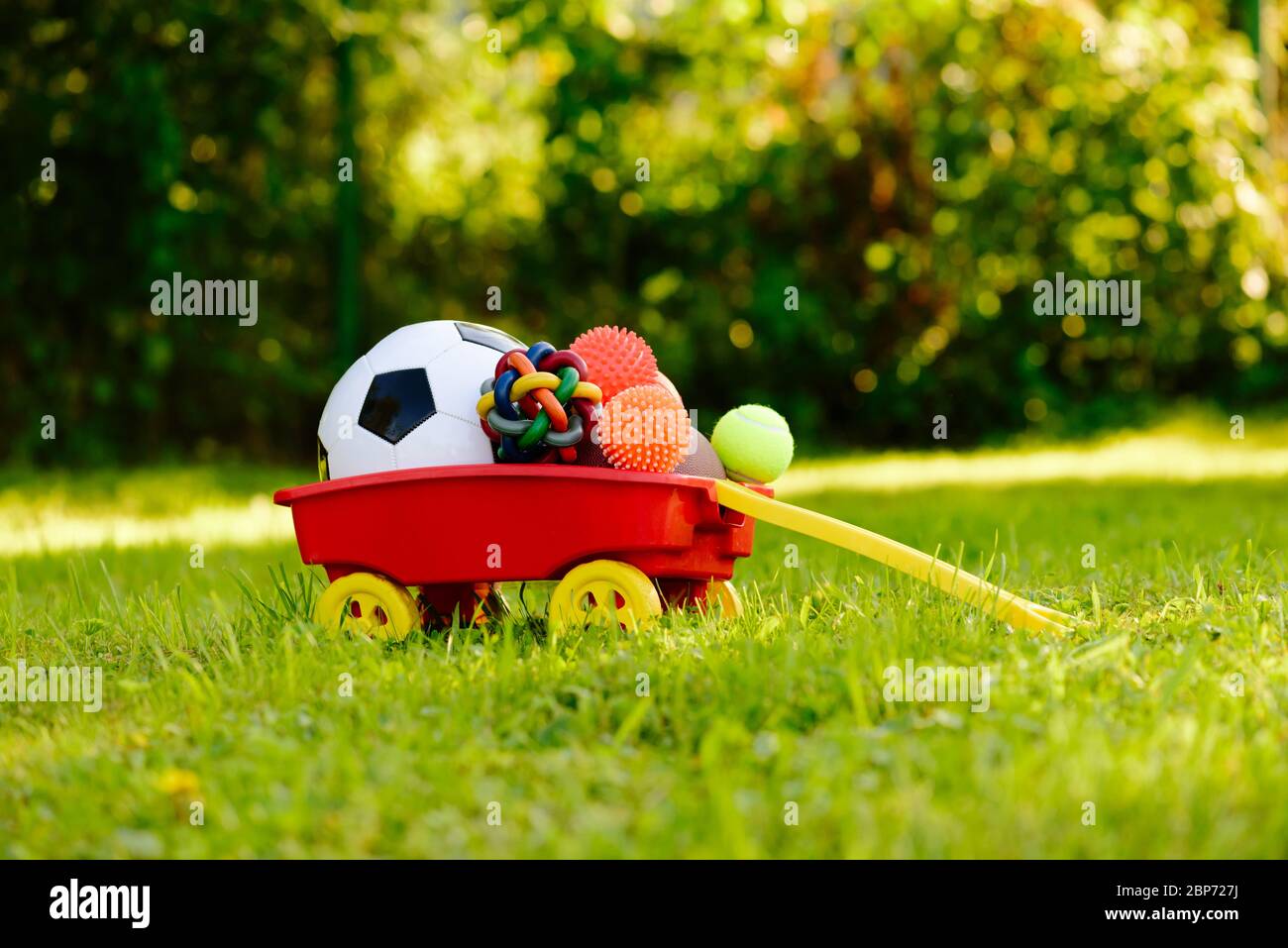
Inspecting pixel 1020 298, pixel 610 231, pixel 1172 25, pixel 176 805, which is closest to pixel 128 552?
pixel 176 805

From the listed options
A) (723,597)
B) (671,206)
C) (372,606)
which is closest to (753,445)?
(723,597)

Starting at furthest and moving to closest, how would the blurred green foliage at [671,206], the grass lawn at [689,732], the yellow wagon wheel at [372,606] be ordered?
1. the blurred green foliage at [671,206]
2. the yellow wagon wheel at [372,606]
3. the grass lawn at [689,732]

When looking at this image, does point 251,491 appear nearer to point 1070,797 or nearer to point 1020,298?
point 1020,298

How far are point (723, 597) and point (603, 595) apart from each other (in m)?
0.43

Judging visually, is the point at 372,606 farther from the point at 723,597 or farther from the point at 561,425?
the point at 723,597

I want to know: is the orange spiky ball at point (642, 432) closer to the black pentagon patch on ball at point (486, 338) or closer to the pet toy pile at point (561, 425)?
the pet toy pile at point (561, 425)

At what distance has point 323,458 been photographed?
3.46 metres

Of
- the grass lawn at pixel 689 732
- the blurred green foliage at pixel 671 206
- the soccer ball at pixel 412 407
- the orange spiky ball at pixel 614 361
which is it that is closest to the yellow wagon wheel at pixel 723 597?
the grass lawn at pixel 689 732

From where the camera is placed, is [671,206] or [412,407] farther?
[671,206]

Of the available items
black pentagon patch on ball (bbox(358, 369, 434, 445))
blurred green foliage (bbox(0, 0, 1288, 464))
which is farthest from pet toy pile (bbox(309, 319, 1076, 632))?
blurred green foliage (bbox(0, 0, 1288, 464))

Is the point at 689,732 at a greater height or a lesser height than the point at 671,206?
lesser

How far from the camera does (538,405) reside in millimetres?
3092

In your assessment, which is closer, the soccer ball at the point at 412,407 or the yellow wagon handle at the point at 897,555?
the yellow wagon handle at the point at 897,555

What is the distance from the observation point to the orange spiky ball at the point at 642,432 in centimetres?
307
